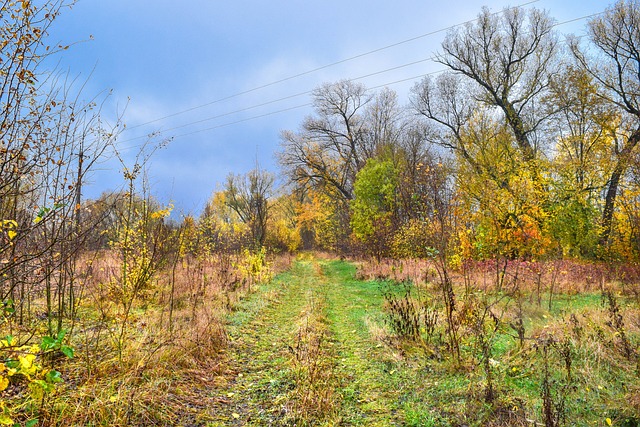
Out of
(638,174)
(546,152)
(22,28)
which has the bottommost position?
(638,174)

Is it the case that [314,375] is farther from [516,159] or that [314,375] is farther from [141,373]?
[516,159]

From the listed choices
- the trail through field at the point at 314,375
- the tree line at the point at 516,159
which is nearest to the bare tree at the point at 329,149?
the tree line at the point at 516,159

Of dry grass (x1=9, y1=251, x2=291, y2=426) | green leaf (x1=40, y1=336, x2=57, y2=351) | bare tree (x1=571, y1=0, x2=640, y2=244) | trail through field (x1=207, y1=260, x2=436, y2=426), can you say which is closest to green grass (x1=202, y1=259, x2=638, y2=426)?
trail through field (x1=207, y1=260, x2=436, y2=426)

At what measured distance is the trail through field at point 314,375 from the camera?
329 cm

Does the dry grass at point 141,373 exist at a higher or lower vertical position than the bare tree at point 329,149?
lower

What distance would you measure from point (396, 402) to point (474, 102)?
23.5m

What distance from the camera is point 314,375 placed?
→ 3.88 metres

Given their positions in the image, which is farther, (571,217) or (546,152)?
(546,152)

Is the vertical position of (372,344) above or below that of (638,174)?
below

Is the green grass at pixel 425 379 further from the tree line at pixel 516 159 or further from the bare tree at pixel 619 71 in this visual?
the bare tree at pixel 619 71

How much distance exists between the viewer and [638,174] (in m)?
9.34

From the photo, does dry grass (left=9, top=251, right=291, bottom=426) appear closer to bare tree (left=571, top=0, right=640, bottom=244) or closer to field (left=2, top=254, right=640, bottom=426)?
field (left=2, top=254, right=640, bottom=426)

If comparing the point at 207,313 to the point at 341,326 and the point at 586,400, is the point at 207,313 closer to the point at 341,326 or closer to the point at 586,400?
the point at 341,326

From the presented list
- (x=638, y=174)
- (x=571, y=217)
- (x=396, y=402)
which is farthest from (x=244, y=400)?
(x=571, y=217)
